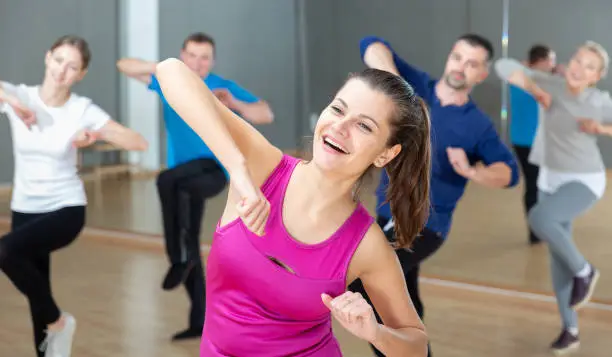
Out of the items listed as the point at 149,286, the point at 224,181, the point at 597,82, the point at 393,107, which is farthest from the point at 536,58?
the point at 393,107

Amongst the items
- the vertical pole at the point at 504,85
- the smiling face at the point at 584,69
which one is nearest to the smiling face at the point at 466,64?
the smiling face at the point at 584,69

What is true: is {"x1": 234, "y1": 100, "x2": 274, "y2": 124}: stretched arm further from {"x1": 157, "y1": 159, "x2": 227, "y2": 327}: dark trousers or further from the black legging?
the black legging

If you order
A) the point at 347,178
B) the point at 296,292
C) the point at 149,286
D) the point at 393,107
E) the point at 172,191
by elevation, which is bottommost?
the point at 149,286

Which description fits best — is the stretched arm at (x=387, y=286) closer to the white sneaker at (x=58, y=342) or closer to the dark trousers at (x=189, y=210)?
the white sneaker at (x=58, y=342)

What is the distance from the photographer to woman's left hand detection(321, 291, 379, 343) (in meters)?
1.55

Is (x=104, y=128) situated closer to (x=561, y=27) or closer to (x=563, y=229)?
(x=563, y=229)

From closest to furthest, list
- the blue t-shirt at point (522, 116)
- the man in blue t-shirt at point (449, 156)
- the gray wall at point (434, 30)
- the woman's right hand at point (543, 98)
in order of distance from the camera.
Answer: the man in blue t-shirt at point (449, 156) < the woman's right hand at point (543, 98) < the gray wall at point (434, 30) < the blue t-shirt at point (522, 116)

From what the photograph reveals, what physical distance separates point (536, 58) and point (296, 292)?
3.39m

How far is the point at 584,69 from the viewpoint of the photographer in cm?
439

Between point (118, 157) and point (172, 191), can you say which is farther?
point (118, 157)

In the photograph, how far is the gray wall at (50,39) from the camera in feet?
24.5

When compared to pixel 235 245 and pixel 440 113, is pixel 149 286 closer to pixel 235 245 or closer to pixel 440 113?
pixel 440 113

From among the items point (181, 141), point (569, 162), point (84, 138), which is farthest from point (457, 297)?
point (84, 138)

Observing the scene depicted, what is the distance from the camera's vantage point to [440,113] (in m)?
3.34
